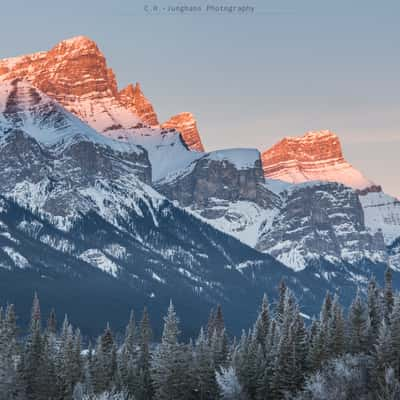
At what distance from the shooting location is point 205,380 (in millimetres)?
148625

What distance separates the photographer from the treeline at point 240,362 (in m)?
130

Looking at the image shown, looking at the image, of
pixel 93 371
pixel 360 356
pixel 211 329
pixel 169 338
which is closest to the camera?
pixel 360 356

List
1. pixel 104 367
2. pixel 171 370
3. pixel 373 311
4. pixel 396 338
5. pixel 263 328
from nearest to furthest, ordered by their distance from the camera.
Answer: pixel 396 338 < pixel 171 370 < pixel 373 311 < pixel 104 367 < pixel 263 328

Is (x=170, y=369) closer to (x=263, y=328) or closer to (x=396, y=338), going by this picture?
(x=263, y=328)

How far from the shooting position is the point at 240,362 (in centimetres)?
14525

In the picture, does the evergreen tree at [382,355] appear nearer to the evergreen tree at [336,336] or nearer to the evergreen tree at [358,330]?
the evergreen tree at [336,336]

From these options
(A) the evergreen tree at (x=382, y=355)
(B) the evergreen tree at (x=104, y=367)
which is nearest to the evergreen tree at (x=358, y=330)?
(A) the evergreen tree at (x=382, y=355)

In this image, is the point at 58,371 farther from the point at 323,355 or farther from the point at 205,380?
the point at 323,355

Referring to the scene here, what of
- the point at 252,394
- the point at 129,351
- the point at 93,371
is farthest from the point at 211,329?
the point at 252,394

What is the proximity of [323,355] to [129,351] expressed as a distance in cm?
3777

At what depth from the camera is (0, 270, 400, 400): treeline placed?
5108 inches

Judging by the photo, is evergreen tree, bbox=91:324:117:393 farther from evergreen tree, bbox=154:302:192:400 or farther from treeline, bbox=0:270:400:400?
evergreen tree, bbox=154:302:192:400

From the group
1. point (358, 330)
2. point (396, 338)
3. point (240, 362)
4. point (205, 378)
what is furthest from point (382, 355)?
point (205, 378)

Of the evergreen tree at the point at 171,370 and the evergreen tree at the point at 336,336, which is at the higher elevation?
the evergreen tree at the point at 336,336
